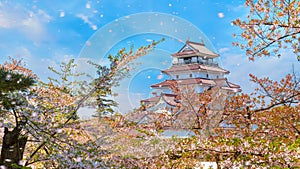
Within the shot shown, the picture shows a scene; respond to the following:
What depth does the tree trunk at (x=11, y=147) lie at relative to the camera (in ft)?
7.50

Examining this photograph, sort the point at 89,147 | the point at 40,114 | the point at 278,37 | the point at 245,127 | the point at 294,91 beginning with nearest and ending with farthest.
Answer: the point at 40,114 < the point at 89,147 < the point at 278,37 < the point at 245,127 < the point at 294,91

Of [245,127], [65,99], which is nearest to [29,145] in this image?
[65,99]

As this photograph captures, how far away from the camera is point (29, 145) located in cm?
304

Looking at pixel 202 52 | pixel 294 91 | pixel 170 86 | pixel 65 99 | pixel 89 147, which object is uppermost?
pixel 202 52

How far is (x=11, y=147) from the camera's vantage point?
2.32m

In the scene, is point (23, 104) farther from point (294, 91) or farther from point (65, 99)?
point (294, 91)

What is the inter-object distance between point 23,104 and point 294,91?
4.80 metres

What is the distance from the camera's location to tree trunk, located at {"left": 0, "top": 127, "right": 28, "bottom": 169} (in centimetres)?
228

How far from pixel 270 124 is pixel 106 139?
114 inches

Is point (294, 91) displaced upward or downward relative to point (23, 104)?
upward

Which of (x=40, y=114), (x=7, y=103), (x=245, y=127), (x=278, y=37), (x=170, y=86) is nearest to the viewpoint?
(x=7, y=103)

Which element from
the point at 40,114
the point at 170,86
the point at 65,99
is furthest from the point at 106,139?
the point at 170,86

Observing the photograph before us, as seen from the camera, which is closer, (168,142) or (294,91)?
(168,142)

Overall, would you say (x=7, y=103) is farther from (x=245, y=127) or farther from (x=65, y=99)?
(x=245, y=127)
